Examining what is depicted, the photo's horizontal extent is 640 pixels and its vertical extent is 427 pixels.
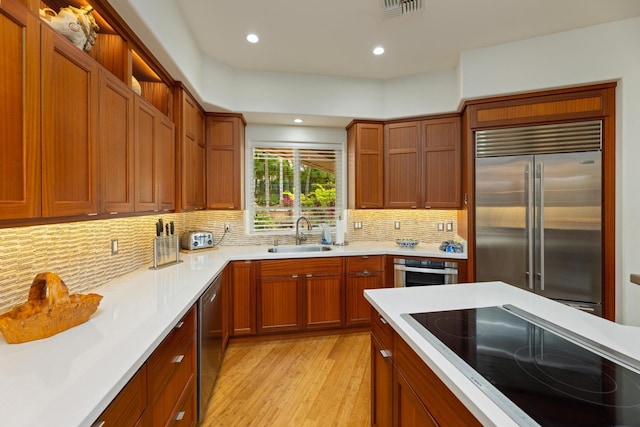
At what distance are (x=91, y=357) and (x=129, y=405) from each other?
0.22 m

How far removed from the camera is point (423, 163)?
3.43m

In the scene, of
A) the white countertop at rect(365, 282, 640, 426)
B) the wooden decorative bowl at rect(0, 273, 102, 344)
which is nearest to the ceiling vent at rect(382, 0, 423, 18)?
the white countertop at rect(365, 282, 640, 426)

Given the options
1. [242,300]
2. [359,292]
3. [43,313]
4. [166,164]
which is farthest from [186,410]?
[359,292]

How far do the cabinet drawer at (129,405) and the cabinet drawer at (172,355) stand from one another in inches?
2.4

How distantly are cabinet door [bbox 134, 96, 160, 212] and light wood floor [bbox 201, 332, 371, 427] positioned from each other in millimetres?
1536

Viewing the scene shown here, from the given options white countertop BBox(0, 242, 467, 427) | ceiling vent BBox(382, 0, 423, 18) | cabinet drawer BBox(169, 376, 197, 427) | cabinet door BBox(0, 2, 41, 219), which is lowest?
cabinet drawer BBox(169, 376, 197, 427)

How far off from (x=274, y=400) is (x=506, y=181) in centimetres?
286

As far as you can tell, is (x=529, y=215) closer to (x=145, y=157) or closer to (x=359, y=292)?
(x=359, y=292)

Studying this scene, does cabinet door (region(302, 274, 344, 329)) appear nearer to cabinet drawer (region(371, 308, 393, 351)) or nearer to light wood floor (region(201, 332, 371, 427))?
light wood floor (region(201, 332, 371, 427))

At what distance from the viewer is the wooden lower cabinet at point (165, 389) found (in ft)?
3.13

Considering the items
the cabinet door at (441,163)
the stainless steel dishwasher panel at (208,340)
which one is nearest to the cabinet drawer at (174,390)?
the stainless steel dishwasher panel at (208,340)

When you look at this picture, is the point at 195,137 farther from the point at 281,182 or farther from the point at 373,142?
the point at 373,142

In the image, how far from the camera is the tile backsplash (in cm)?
128

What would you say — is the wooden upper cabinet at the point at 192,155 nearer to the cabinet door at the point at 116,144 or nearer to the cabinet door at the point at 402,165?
the cabinet door at the point at 116,144
